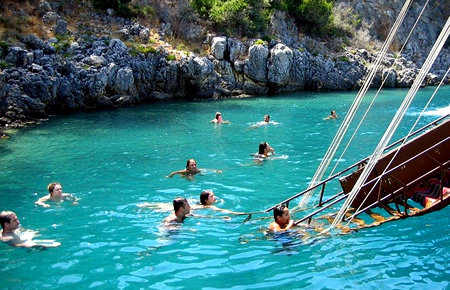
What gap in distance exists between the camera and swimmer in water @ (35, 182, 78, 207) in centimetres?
1420

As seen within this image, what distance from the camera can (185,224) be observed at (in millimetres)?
12258

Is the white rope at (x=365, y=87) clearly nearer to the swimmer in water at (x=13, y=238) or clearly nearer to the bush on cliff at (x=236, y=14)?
the swimmer in water at (x=13, y=238)

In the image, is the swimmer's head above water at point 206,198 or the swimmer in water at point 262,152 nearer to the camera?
the swimmer's head above water at point 206,198

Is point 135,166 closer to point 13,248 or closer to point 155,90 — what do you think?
point 13,248

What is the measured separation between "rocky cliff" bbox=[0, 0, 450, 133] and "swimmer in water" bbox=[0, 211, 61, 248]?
19430 millimetres

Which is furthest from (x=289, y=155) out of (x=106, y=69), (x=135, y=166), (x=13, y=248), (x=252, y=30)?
(x=252, y=30)

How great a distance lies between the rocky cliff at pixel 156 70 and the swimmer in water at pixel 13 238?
19.4 meters

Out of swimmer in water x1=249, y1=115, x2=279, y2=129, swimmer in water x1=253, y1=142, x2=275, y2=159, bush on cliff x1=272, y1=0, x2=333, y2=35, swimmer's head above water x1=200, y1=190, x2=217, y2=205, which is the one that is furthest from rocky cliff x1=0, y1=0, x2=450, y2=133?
swimmer's head above water x1=200, y1=190, x2=217, y2=205

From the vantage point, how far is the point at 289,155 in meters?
20.5

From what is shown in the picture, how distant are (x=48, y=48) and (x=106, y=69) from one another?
482 centimetres

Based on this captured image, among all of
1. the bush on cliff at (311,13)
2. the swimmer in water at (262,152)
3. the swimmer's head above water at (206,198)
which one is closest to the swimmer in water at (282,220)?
the swimmer's head above water at (206,198)

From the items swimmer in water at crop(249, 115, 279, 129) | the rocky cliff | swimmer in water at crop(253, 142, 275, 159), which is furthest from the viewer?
the rocky cliff

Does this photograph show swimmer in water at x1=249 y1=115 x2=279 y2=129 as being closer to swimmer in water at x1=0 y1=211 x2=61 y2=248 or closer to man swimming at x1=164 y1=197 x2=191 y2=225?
man swimming at x1=164 y1=197 x2=191 y2=225

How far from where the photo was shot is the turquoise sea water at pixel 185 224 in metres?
9.24
